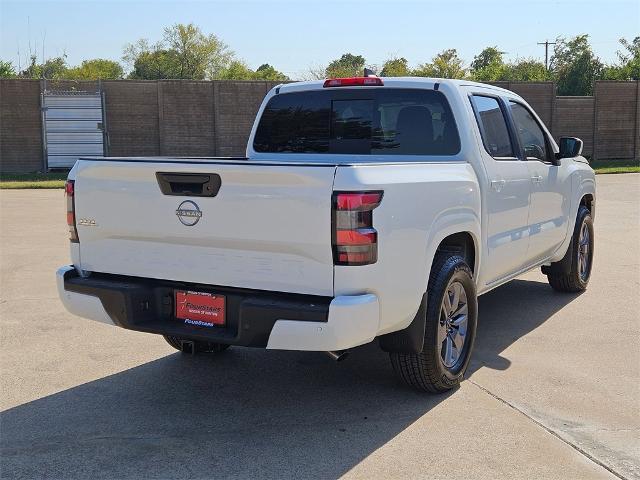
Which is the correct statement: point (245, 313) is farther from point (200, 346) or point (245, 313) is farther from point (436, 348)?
point (200, 346)

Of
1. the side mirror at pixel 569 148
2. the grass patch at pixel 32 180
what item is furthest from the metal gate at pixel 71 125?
the side mirror at pixel 569 148

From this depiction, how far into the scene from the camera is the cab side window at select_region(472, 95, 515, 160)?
18.4 ft

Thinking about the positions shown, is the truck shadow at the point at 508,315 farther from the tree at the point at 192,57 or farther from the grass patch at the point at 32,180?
the tree at the point at 192,57

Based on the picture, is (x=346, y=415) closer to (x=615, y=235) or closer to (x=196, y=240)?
(x=196, y=240)

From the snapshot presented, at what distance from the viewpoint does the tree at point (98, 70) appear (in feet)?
211

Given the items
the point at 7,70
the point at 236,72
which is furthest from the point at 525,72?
the point at 7,70

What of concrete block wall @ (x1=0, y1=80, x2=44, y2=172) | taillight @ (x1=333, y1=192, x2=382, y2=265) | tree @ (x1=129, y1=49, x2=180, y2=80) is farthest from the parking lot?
tree @ (x1=129, y1=49, x2=180, y2=80)

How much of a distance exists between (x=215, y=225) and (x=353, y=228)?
31.2 inches

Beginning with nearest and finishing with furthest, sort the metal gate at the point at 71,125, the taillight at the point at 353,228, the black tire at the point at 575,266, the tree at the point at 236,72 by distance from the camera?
1. the taillight at the point at 353,228
2. the black tire at the point at 575,266
3. the metal gate at the point at 71,125
4. the tree at the point at 236,72

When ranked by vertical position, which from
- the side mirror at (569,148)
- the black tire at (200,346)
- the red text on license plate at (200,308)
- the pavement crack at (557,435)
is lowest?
the pavement crack at (557,435)

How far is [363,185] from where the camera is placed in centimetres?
380

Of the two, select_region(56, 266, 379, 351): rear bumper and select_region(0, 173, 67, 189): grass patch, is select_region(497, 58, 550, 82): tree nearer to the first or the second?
select_region(0, 173, 67, 189): grass patch

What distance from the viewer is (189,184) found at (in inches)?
164

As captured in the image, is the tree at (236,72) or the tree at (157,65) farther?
the tree at (157,65)
